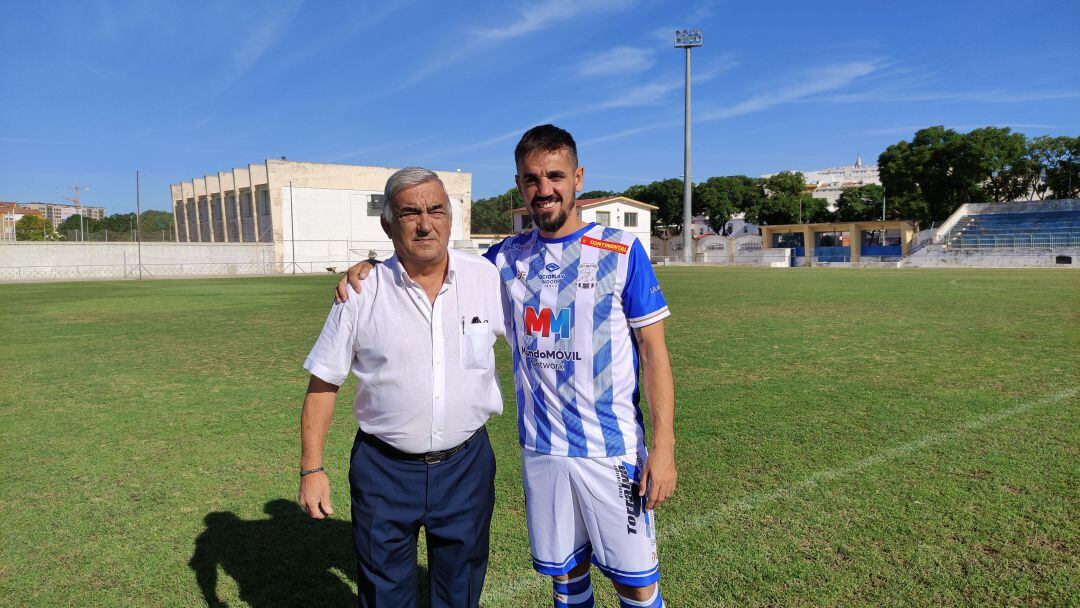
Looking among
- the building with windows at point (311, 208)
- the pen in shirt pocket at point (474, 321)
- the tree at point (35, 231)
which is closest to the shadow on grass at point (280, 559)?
the pen in shirt pocket at point (474, 321)

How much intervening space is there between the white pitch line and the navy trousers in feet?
2.48

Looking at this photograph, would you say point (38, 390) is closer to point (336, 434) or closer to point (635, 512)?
point (336, 434)

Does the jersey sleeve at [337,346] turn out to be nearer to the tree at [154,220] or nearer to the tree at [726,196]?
the tree at [726,196]

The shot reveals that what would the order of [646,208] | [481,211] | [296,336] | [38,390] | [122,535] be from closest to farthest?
[122,535] < [38,390] < [296,336] < [646,208] < [481,211]

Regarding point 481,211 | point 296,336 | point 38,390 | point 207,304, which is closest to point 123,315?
point 207,304

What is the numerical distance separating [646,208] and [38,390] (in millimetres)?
67033

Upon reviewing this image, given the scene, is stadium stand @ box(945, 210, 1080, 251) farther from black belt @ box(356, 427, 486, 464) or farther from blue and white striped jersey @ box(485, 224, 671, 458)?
black belt @ box(356, 427, 486, 464)

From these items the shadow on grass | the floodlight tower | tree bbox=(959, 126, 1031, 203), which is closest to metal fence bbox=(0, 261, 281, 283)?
the floodlight tower

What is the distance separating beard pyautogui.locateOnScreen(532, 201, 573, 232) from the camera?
240cm

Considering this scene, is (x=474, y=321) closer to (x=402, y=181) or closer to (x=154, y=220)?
(x=402, y=181)

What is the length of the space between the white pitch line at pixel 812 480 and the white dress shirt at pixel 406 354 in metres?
1.21

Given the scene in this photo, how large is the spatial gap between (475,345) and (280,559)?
200 centimetres

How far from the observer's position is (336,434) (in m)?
5.79

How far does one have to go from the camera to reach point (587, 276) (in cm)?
241
